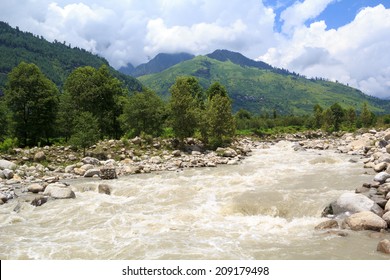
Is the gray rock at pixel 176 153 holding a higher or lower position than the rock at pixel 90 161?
higher

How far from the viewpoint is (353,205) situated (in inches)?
626

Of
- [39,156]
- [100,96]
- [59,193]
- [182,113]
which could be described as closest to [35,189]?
[59,193]

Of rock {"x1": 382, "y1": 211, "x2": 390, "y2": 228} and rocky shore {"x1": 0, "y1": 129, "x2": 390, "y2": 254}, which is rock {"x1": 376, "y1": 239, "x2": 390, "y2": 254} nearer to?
rocky shore {"x1": 0, "y1": 129, "x2": 390, "y2": 254}

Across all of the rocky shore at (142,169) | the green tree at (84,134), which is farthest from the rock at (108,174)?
the green tree at (84,134)

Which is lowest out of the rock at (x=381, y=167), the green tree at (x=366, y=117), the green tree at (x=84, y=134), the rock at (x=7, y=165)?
the rock at (x=7, y=165)

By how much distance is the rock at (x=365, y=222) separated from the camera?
13797mm

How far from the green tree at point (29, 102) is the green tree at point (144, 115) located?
11905mm

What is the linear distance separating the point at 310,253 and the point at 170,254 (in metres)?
5.40

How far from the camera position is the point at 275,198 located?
19.4m

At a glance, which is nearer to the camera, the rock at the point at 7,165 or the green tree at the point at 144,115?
the rock at the point at 7,165

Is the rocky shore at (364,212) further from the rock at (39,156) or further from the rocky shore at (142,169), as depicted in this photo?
the rock at (39,156)

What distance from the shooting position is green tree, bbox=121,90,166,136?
159ft

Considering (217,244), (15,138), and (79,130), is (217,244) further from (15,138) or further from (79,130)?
(15,138)

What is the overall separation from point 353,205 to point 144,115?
3724cm
